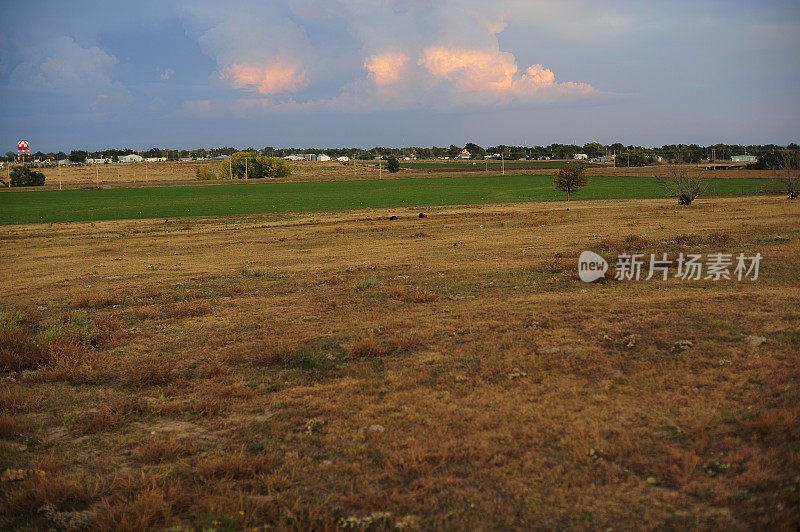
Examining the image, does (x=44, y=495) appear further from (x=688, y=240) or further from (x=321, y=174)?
(x=321, y=174)

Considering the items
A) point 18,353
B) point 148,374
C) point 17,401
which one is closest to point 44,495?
point 17,401

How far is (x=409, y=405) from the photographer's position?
834 cm

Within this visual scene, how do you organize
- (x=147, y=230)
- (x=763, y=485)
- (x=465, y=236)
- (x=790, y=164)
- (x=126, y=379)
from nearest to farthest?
1. (x=763, y=485)
2. (x=126, y=379)
3. (x=465, y=236)
4. (x=147, y=230)
5. (x=790, y=164)

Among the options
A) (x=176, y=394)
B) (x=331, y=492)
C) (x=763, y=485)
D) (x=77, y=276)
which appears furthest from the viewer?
(x=77, y=276)

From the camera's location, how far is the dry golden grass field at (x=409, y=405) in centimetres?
577

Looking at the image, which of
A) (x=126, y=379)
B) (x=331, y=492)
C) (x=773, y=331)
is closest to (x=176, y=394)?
(x=126, y=379)

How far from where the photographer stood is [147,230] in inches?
1666

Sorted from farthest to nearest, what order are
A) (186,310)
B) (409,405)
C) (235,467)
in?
(186,310) → (409,405) → (235,467)

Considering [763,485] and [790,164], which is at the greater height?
[790,164]

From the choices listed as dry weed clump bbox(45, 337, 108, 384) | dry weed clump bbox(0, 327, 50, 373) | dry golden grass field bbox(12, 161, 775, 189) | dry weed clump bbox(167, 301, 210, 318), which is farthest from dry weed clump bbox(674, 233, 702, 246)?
dry golden grass field bbox(12, 161, 775, 189)

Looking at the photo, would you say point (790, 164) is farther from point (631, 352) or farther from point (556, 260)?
point (631, 352)

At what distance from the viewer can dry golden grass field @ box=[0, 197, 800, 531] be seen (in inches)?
227

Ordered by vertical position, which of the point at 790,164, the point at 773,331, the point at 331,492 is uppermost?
the point at 790,164

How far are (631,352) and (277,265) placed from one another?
16290mm
